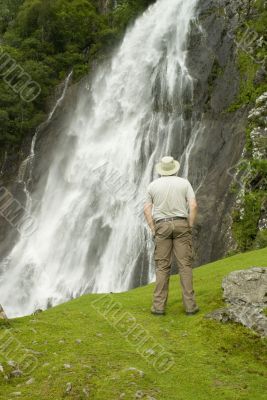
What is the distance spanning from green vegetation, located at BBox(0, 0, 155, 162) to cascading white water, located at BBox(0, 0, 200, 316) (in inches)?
189

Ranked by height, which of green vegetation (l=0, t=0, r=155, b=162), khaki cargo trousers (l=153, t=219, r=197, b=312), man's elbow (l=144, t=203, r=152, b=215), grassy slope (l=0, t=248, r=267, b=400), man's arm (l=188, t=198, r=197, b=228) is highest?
green vegetation (l=0, t=0, r=155, b=162)

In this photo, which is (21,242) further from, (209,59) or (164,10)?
(164,10)

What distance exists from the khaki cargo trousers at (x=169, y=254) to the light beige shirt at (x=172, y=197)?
150mm

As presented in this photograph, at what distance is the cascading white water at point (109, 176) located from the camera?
2508 centimetres

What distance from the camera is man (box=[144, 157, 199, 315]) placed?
8.42m

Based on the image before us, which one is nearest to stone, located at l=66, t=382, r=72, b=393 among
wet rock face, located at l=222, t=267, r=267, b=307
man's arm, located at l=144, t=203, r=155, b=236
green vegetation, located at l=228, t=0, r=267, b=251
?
wet rock face, located at l=222, t=267, r=267, b=307

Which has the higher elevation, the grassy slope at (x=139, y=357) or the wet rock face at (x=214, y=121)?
the wet rock face at (x=214, y=121)

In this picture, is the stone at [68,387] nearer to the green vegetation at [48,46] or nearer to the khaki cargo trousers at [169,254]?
the khaki cargo trousers at [169,254]

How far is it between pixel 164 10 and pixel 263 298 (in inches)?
1395

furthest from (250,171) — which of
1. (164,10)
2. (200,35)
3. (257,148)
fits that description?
(164,10)

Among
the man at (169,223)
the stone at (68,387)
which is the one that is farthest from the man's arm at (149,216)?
the stone at (68,387)

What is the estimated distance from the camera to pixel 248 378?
19.5 ft

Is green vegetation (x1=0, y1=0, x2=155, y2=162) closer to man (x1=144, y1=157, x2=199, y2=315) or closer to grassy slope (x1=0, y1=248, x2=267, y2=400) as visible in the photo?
man (x1=144, y1=157, x2=199, y2=315)

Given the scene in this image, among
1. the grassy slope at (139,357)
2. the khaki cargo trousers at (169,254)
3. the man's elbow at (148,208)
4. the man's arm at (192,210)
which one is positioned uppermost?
the man's elbow at (148,208)
